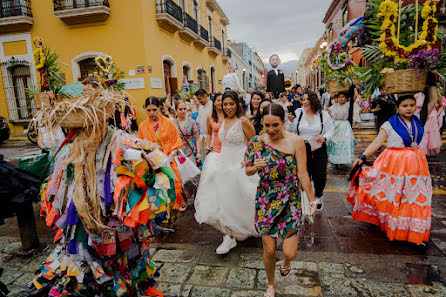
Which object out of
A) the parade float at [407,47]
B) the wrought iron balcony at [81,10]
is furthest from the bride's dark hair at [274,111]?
the wrought iron balcony at [81,10]

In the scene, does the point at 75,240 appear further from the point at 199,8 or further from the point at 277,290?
the point at 199,8

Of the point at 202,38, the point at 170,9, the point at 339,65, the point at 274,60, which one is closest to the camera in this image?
the point at 339,65

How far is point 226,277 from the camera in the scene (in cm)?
299

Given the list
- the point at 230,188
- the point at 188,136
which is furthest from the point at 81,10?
the point at 230,188

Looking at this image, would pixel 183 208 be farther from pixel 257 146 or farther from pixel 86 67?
pixel 86 67

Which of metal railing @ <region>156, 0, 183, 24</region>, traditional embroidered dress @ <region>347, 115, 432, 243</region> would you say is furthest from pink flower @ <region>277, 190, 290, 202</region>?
metal railing @ <region>156, 0, 183, 24</region>

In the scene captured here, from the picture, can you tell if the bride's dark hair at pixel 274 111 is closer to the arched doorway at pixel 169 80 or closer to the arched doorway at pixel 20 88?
the arched doorway at pixel 169 80

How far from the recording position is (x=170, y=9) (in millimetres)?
13844

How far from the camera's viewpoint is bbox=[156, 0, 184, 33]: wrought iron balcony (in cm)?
1307

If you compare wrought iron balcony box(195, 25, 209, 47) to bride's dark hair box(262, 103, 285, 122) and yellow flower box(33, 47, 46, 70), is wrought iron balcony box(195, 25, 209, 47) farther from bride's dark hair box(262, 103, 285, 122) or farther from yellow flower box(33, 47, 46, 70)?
bride's dark hair box(262, 103, 285, 122)

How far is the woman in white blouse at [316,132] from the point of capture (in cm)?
446

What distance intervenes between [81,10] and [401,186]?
13086mm

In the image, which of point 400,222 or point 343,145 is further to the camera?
point 343,145

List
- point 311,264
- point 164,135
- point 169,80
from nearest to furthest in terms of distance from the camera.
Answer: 1. point 311,264
2. point 164,135
3. point 169,80
